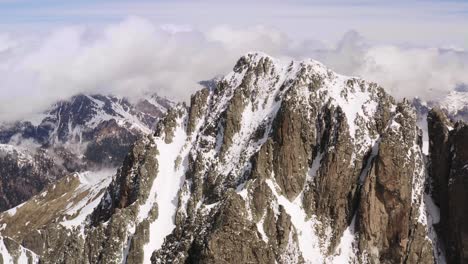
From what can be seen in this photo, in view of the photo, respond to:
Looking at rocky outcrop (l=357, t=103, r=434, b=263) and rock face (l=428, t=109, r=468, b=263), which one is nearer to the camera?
rock face (l=428, t=109, r=468, b=263)

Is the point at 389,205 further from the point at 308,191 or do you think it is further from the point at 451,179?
the point at 308,191

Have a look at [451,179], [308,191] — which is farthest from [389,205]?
[308,191]

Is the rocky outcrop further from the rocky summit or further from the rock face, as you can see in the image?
the rock face

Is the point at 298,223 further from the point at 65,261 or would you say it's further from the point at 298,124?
the point at 65,261

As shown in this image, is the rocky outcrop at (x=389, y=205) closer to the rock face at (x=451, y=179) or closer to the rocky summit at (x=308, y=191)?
the rocky summit at (x=308, y=191)

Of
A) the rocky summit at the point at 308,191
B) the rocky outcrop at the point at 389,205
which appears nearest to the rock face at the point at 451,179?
the rocky summit at the point at 308,191

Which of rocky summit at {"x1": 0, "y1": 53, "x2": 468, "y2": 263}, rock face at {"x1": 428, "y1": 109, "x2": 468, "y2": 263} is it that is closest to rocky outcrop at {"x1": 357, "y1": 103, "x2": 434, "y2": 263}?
rocky summit at {"x1": 0, "y1": 53, "x2": 468, "y2": 263}
